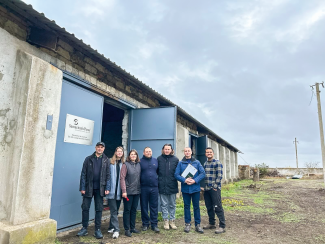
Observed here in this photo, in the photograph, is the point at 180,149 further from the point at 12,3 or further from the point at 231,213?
the point at 12,3

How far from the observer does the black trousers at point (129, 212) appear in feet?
15.0

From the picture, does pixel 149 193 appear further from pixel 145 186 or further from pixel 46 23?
pixel 46 23

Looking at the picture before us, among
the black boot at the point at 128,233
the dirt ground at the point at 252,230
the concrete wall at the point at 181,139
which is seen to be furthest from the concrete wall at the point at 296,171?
the black boot at the point at 128,233

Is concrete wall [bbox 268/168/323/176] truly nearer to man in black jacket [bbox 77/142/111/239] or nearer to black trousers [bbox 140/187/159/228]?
black trousers [bbox 140/187/159/228]

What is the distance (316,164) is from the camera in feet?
110

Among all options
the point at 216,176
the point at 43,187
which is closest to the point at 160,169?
the point at 216,176

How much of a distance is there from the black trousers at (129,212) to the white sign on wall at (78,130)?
5.00 ft

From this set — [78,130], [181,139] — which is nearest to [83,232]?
[78,130]

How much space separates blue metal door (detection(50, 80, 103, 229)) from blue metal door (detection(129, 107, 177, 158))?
1860 mm

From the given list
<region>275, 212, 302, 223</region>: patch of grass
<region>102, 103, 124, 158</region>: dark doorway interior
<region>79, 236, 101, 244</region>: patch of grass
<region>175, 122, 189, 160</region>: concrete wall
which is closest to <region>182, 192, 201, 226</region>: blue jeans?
<region>79, 236, 101, 244</region>: patch of grass

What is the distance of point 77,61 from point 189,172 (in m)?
3.24

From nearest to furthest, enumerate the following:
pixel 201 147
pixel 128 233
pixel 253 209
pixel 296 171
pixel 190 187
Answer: pixel 128 233 → pixel 190 187 → pixel 253 209 → pixel 201 147 → pixel 296 171

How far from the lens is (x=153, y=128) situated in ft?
22.6

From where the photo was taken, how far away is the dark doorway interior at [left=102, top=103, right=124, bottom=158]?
10.2 m
